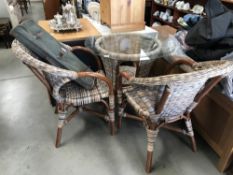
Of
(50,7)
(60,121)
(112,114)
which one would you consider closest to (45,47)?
(60,121)

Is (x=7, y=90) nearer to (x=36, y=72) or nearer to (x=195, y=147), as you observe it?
(x=36, y=72)

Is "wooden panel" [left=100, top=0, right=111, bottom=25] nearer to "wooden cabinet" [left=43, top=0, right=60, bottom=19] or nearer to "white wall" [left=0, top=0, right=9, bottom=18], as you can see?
"wooden cabinet" [left=43, top=0, right=60, bottom=19]

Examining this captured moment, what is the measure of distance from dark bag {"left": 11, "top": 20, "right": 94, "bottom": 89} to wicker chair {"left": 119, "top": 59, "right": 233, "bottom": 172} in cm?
40

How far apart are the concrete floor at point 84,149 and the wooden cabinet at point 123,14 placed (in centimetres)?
95

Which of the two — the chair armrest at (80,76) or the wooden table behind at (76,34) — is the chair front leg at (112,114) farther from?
the wooden table behind at (76,34)

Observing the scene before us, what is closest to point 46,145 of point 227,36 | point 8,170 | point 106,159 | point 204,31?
point 8,170

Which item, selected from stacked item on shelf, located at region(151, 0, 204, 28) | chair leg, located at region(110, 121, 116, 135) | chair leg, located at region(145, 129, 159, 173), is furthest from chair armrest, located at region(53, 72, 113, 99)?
stacked item on shelf, located at region(151, 0, 204, 28)

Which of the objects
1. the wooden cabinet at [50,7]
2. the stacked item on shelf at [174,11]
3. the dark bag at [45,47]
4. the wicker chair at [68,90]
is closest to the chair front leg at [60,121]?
the wicker chair at [68,90]

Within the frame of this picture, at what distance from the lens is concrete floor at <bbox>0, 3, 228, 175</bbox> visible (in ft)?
4.98

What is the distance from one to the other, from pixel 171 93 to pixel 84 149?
92 cm

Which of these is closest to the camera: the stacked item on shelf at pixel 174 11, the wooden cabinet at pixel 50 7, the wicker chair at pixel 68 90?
the wicker chair at pixel 68 90

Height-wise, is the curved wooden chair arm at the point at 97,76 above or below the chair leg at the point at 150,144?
above

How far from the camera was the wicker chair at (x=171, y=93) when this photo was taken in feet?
3.42

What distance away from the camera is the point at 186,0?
3287 mm
